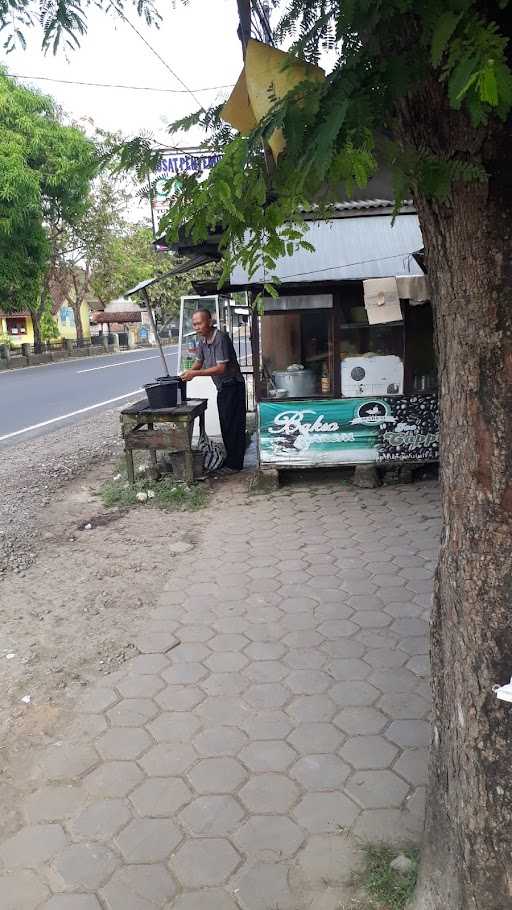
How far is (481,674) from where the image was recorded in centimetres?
180

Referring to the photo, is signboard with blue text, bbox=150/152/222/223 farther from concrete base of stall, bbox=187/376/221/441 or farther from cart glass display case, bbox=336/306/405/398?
concrete base of stall, bbox=187/376/221/441

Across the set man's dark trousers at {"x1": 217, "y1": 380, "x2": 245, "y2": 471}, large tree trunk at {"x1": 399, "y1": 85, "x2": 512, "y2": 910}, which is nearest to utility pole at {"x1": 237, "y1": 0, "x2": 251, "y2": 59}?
large tree trunk at {"x1": 399, "y1": 85, "x2": 512, "y2": 910}

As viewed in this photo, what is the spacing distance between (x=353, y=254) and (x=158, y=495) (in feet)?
9.83

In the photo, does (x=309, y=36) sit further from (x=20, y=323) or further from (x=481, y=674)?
(x=20, y=323)

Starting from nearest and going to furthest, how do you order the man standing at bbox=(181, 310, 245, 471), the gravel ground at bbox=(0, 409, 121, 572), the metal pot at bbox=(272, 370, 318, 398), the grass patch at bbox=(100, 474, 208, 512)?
1. the gravel ground at bbox=(0, 409, 121, 572)
2. the grass patch at bbox=(100, 474, 208, 512)
3. the metal pot at bbox=(272, 370, 318, 398)
4. the man standing at bbox=(181, 310, 245, 471)

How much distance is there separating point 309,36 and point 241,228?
1.65 feet

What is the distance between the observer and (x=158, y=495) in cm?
692

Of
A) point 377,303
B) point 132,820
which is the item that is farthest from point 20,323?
point 132,820

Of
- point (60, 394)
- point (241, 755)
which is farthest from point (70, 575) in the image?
point (60, 394)

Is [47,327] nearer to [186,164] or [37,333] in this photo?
[37,333]

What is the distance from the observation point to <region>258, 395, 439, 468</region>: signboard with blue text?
22.3 ft

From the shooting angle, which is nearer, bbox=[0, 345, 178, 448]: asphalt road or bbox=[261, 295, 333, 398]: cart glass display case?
bbox=[261, 295, 333, 398]: cart glass display case

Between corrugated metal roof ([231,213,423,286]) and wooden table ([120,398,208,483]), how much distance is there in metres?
1.41

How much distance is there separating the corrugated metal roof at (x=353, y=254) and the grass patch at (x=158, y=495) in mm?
2076
